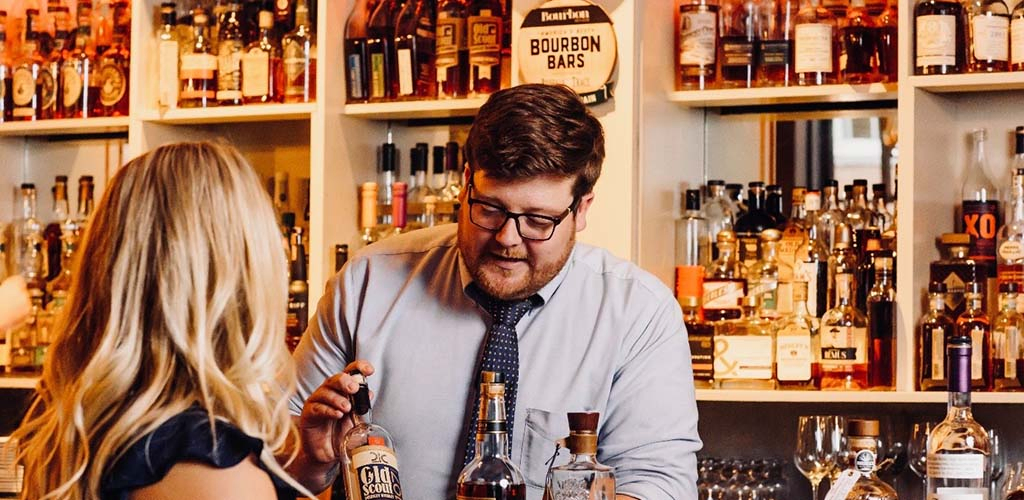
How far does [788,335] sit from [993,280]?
17.2 inches

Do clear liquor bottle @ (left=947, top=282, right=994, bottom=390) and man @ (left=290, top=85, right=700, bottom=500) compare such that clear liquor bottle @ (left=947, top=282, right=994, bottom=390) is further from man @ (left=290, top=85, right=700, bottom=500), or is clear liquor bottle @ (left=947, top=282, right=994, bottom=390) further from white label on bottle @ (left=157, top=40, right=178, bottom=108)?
white label on bottle @ (left=157, top=40, right=178, bottom=108)

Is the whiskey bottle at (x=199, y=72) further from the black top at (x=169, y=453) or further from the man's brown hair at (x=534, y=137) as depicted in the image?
the black top at (x=169, y=453)

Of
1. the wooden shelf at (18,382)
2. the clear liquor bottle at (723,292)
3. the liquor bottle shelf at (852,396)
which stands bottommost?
the wooden shelf at (18,382)

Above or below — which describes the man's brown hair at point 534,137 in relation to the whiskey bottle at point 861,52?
below

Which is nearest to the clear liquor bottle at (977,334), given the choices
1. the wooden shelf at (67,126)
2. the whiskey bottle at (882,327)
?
the whiskey bottle at (882,327)

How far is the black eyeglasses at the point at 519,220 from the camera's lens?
205 cm

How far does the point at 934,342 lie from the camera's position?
2.73 metres

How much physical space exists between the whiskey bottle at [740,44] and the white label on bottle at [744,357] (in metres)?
0.53

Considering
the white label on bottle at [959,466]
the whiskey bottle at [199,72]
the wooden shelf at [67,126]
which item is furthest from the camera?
the wooden shelf at [67,126]

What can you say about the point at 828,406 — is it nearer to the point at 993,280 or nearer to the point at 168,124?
the point at 993,280

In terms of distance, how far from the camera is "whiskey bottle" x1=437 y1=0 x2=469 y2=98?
3.12 metres

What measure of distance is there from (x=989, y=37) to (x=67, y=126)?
2126mm

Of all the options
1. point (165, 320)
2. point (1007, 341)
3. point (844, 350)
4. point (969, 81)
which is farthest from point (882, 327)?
point (165, 320)

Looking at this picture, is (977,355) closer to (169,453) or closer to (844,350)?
(844,350)
